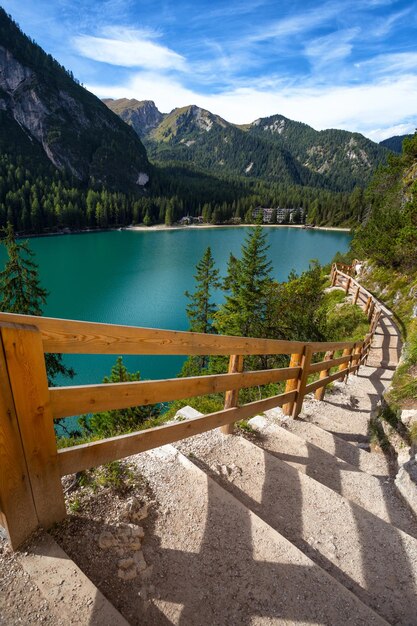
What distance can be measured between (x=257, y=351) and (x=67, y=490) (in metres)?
2.07

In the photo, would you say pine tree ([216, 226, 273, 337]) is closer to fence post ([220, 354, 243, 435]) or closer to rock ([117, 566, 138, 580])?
fence post ([220, 354, 243, 435])

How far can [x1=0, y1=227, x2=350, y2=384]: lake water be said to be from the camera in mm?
24281

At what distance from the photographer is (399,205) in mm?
26438

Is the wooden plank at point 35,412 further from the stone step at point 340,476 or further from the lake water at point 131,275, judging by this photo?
the lake water at point 131,275

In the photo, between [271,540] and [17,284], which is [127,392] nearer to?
[271,540]

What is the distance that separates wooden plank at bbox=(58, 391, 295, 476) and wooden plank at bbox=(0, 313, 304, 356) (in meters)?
0.64

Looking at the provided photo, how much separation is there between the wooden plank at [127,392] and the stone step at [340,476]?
139 cm

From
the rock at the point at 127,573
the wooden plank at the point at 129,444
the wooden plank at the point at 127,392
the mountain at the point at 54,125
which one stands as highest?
the mountain at the point at 54,125

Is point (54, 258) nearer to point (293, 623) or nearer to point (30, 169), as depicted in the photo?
point (293, 623)

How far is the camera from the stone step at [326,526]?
2.40m

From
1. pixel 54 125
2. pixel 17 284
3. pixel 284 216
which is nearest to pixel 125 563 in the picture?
pixel 17 284

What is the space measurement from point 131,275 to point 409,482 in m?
46.6

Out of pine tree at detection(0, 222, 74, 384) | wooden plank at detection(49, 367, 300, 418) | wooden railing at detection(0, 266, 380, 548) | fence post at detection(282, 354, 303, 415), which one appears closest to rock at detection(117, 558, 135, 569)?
Result: wooden railing at detection(0, 266, 380, 548)

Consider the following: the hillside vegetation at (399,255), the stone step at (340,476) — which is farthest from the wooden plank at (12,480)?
the hillside vegetation at (399,255)
